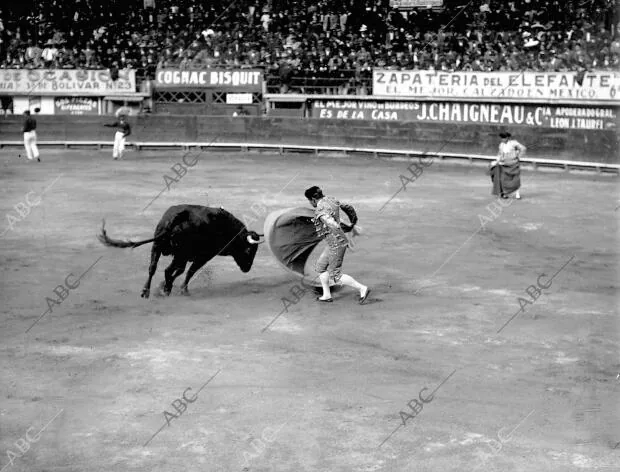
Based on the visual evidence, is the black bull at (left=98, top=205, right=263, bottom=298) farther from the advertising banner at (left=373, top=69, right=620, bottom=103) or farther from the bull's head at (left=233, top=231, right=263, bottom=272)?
the advertising banner at (left=373, top=69, right=620, bottom=103)

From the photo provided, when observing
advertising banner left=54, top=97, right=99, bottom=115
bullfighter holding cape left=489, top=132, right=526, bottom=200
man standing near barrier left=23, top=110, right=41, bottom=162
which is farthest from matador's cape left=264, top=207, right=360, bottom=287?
advertising banner left=54, top=97, right=99, bottom=115

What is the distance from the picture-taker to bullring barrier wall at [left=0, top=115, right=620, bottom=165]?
25.8 m

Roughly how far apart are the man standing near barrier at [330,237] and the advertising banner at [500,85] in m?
15.9

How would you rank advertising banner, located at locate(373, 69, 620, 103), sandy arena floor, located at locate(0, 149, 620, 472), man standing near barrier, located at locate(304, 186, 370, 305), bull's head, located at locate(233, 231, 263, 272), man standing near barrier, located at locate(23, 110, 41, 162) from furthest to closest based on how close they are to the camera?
man standing near barrier, located at locate(23, 110, 41, 162) → advertising banner, located at locate(373, 69, 620, 103) → bull's head, located at locate(233, 231, 263, 272) → man standing near barrier, located at locate(304, 186, 370, 305) → sandy arena floor, located at locate(0, 149, 620, 472)

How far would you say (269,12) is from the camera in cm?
3416

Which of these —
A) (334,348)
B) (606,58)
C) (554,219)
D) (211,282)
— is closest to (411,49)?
(606,58)

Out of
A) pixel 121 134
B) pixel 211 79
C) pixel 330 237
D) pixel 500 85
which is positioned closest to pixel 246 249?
pixel 330 237

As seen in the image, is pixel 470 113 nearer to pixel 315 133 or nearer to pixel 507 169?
pixel 315 133

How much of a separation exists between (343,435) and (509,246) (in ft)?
27.1

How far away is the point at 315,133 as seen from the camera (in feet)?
98.9

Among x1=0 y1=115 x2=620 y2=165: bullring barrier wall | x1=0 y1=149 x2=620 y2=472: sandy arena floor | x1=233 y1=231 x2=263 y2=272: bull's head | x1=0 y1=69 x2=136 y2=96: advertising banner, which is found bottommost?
x1=0 y1=115 x2=620 y2=165: bullring barrier wall

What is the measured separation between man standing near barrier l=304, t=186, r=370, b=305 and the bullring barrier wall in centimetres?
1517

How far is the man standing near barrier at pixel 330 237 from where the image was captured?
1096cm

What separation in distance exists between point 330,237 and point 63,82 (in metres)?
23.8
